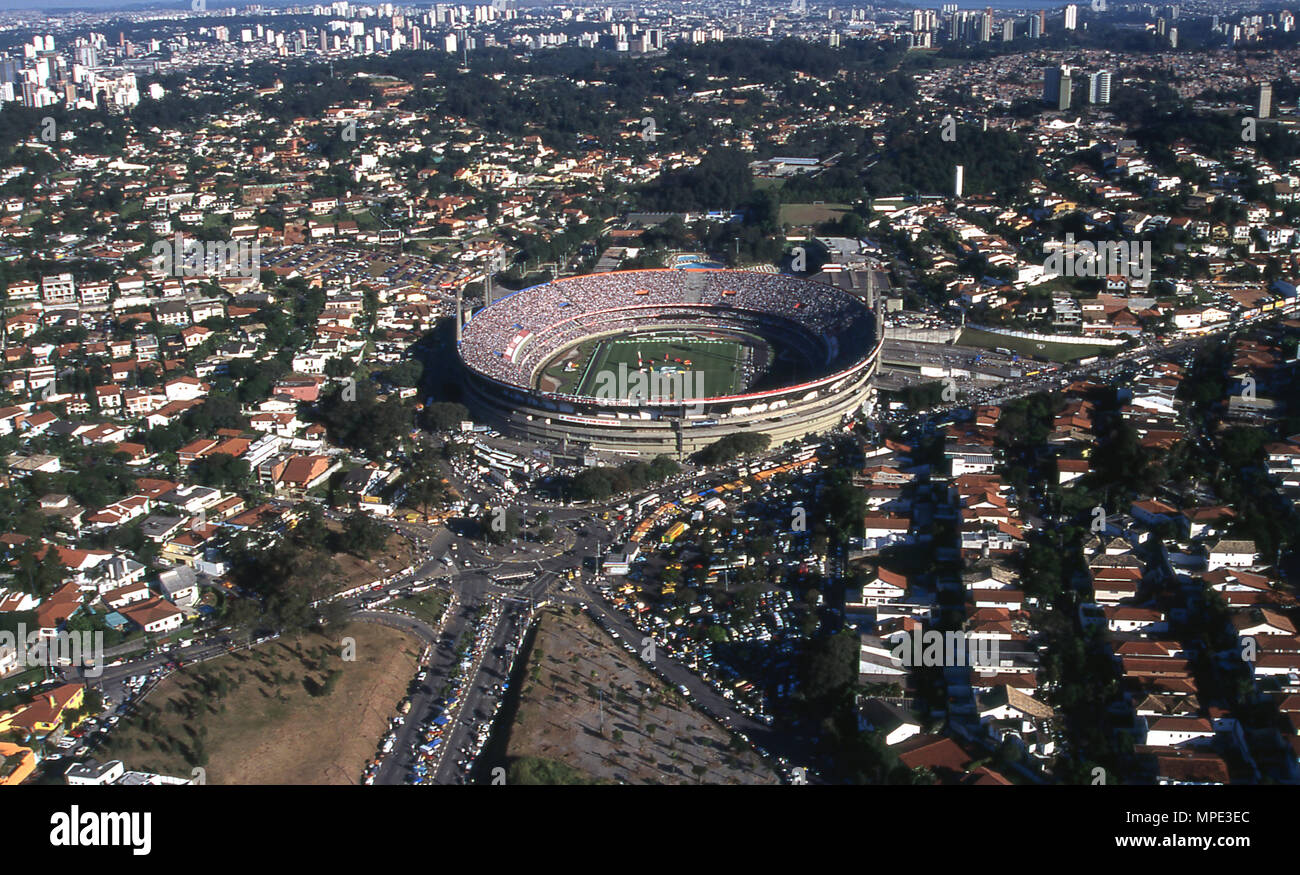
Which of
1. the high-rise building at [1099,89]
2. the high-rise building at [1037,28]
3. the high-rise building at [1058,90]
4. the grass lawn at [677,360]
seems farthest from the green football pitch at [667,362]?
the high-rise building at [1037,28]

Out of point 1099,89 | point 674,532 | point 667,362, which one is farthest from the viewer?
point 1099,89

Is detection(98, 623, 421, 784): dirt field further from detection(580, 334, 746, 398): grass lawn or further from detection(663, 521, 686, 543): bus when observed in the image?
detection(580, 334, 746, 398): grass lawn

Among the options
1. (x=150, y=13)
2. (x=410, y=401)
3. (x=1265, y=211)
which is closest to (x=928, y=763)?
(x=410, y=401)

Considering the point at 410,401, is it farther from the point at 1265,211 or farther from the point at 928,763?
the point at 1265,211

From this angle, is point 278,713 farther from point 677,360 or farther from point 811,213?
point 811,213

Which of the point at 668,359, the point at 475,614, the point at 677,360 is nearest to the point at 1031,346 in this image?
the point at 677,360

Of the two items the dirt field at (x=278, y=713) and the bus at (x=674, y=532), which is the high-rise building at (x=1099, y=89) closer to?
the bus at (x=674, y=532)
